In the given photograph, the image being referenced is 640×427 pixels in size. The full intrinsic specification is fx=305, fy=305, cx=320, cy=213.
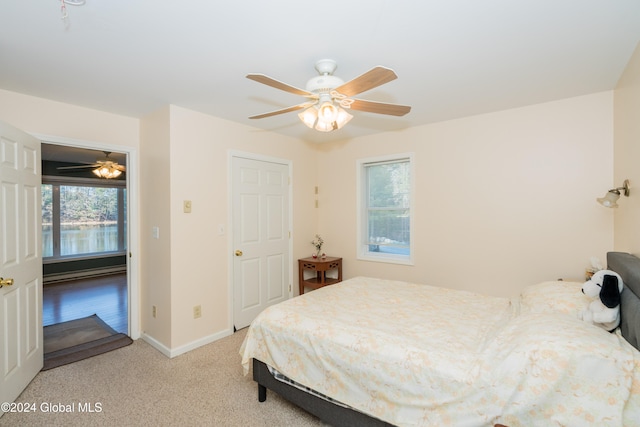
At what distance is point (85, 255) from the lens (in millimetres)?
6285

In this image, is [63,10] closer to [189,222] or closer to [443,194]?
[189,222]

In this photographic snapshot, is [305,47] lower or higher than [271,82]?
higher

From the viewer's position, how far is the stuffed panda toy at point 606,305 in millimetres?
1541

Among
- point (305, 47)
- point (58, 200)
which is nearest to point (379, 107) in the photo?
point (305, 47)

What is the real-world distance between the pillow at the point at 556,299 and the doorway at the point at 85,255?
377cm

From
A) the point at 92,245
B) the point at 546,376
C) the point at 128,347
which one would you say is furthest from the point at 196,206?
the point at 92,245

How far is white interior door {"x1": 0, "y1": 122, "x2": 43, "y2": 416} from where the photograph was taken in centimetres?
207

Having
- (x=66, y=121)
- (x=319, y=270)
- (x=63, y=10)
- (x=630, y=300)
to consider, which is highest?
(x=63, y=10)

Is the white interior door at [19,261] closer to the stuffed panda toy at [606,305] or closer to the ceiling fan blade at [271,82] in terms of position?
the ceiling fan blade at [271,82]

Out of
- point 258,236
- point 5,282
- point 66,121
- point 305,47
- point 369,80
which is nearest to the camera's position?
point 369,80

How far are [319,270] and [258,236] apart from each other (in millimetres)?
905

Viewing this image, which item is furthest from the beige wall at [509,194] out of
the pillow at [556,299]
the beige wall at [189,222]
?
the beige wall at [189,222]

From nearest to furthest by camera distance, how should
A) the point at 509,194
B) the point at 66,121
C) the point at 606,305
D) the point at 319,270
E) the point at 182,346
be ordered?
the point at 606,305 → the point at 66,121 → the point at 182,346 → the point at 509,194 → the point at 319,270

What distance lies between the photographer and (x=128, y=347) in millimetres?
3051
